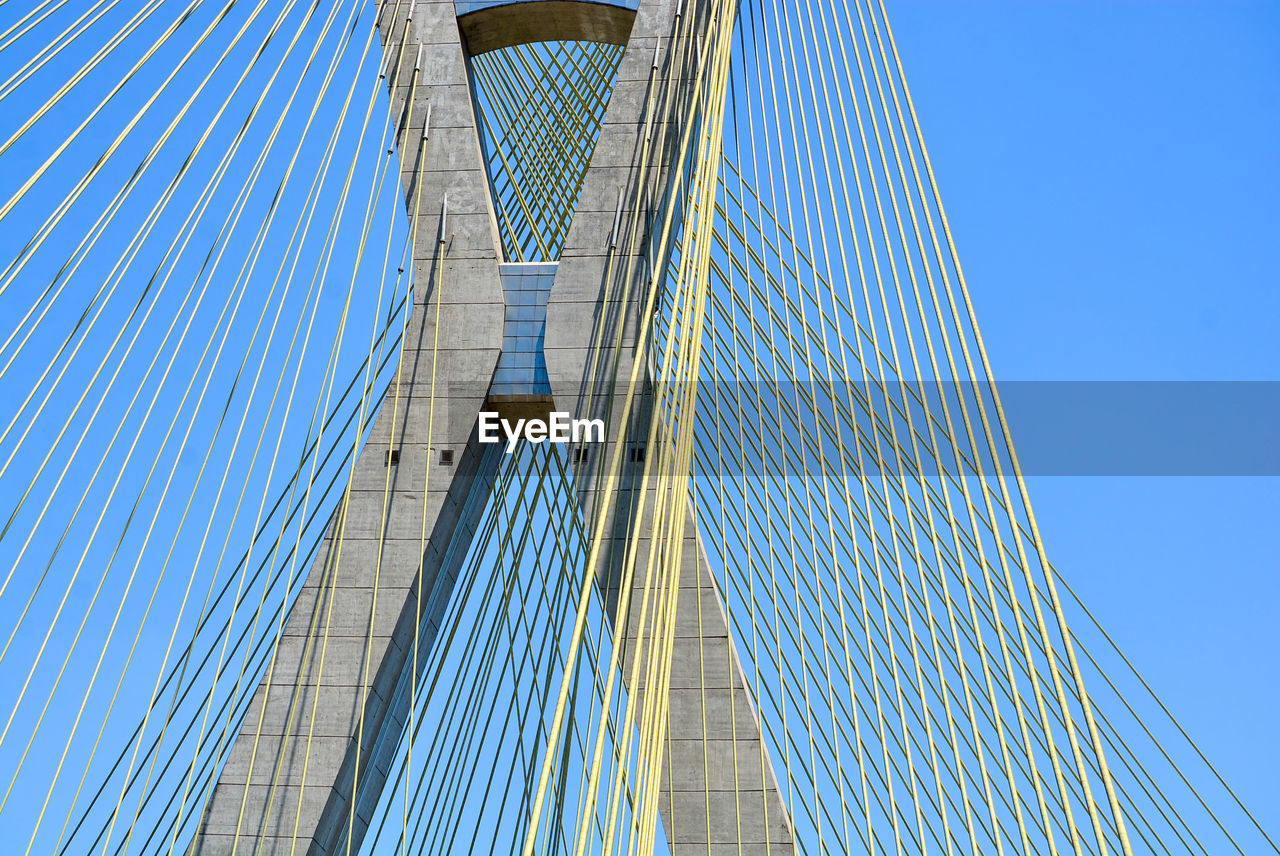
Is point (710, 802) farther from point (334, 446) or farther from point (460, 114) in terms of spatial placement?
point (460, 114)

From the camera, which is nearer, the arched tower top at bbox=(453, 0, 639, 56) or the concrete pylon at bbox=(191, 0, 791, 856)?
the concrete pylon at bbox=(191, 0, 791, 856)

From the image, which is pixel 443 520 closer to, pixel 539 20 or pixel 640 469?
pixel 640 469

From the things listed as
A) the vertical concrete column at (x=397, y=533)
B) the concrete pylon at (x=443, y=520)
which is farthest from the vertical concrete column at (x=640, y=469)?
the vertical concrete column at (x=397, y=533)

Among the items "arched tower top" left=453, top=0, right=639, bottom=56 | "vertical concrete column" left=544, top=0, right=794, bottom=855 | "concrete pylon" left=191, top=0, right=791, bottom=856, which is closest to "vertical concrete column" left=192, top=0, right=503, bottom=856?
"concrete pylon" left=191, top=0, right=791, bottom=856

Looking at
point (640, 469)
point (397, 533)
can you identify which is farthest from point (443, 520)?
point (640, 469)

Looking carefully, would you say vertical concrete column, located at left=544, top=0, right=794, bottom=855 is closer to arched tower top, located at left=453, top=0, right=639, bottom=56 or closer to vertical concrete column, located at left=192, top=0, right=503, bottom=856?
arched tower top, located at left=453, top=0, right=639, bottom=56
